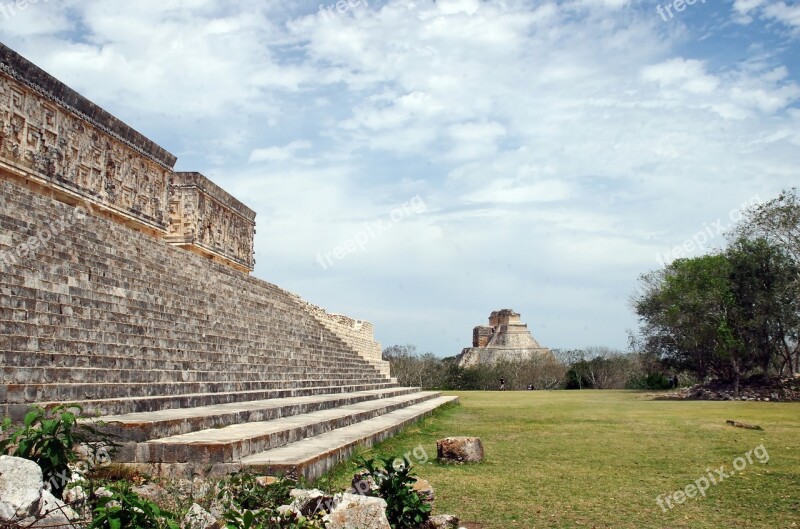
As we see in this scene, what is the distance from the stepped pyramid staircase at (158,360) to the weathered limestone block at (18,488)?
2002 mm

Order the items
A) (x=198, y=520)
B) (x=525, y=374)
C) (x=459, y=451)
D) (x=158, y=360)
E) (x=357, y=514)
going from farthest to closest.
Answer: (x=525, y=374), (x=158, y=360), (x=459, y=451), (x=357, y=514), (x=198, y=520)

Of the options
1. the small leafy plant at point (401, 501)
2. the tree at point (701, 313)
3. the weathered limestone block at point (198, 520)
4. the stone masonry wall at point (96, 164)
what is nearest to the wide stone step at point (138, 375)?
the weathered limestone block at point (198, 520)

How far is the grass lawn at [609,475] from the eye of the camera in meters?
5.14

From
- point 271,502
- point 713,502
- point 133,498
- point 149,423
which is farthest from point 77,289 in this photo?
point 713,502

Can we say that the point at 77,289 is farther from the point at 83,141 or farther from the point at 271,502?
the point at 83,141

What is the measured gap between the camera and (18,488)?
10.1 ft

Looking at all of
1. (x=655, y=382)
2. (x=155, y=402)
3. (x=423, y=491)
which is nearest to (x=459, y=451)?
(x=423, y=491)

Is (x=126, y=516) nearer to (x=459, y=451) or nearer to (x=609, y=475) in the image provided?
(x=459, y=451)

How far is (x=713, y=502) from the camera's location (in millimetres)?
5707

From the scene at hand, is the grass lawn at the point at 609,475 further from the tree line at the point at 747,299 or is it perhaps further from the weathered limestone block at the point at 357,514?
the tree line at the point at 747,299

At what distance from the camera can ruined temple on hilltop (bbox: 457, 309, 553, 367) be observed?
165 feet

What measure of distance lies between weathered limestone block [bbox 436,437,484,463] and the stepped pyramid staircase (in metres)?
0.97

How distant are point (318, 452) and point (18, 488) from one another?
3181 mm

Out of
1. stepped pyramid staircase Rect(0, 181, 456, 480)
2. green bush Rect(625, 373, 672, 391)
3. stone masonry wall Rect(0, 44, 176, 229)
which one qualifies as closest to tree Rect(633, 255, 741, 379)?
green bush Rect(625, 373, 672, 391)
